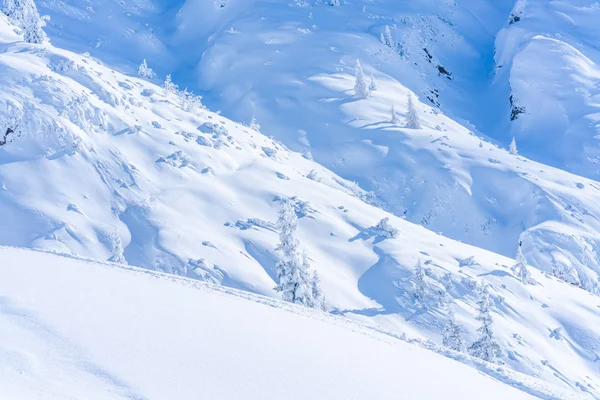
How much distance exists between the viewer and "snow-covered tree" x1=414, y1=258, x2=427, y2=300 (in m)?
41.7

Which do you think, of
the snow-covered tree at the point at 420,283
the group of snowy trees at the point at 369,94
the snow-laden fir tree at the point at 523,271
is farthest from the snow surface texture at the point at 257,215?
the group of snowy trees at the point at 369,94

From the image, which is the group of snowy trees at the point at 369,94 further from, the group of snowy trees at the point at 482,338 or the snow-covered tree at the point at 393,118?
the group of snowy trees at the point at 482,338

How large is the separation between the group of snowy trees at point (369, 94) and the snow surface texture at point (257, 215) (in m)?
12.0

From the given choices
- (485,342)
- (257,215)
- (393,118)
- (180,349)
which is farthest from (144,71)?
(180,349)

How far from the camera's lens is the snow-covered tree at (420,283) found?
41688mm

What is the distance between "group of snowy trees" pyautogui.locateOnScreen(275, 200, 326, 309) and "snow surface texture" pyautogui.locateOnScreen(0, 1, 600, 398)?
2896 mm

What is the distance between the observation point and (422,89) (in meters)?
96.6

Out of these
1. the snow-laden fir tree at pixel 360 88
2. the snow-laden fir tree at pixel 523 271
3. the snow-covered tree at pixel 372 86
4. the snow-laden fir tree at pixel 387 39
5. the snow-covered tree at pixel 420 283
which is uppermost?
the snow-laden fir tree at pixel 387 39

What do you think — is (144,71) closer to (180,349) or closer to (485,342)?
(485,342)

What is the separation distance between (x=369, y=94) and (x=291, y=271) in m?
57.1

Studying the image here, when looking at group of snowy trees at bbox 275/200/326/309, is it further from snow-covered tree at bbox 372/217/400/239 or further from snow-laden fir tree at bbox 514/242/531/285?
snow-laden fir tree at bbox 514/242/531/285

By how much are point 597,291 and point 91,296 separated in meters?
52.9

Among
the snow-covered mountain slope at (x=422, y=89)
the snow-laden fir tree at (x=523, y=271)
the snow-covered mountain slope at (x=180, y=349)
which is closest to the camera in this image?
the snow-covered mountain slope at (x=180, y=349)

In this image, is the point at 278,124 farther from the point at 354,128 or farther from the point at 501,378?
the point at 501,378
